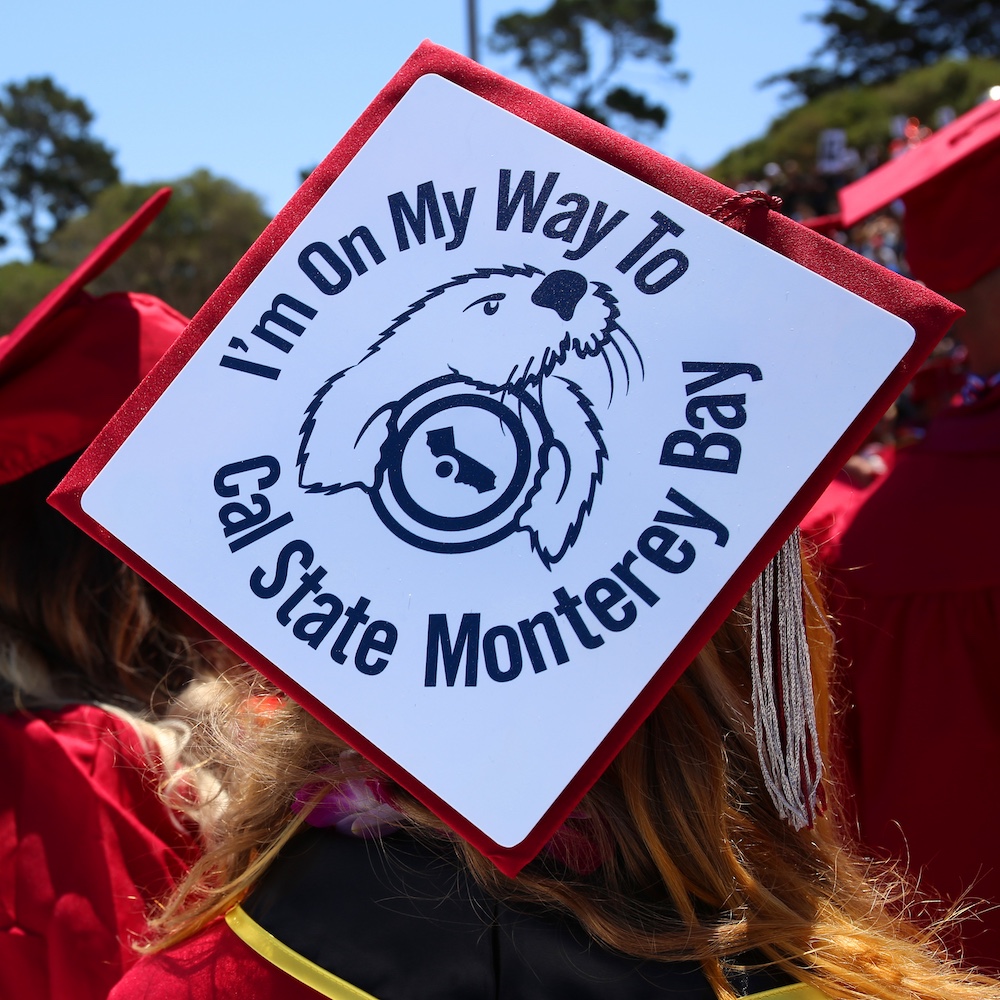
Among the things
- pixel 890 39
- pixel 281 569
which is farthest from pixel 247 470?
pixel 890 39

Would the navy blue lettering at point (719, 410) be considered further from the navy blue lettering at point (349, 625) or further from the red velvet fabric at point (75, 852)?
the red velvet fabric at point (75, 852)

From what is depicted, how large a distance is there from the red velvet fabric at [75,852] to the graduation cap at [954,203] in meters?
1.70

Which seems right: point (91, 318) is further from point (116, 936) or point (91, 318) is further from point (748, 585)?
point (748, 585)

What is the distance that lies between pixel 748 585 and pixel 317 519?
41 centimetres

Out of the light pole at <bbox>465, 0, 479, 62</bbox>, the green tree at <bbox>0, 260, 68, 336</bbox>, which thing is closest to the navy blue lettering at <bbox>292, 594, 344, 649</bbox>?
the green tree at <bbox>0, 260, 68, 336</bbox>

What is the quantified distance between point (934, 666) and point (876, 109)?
2796 cm

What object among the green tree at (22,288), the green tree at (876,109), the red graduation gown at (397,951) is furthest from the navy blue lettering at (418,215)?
the green tree at (876,109)

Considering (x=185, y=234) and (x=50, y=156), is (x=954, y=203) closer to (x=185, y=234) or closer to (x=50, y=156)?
(x=185, y=234)

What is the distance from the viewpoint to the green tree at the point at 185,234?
57.4ft

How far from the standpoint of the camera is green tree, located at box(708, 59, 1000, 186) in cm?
2390

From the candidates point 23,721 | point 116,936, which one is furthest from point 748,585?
point 23,721

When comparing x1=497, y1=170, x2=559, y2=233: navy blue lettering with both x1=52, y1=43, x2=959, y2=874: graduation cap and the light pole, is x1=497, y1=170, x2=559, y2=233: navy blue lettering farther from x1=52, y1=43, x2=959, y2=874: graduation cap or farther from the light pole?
the light pole

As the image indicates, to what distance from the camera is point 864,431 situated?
91 cm

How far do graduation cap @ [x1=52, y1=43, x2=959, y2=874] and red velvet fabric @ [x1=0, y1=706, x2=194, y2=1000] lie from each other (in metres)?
0.68
